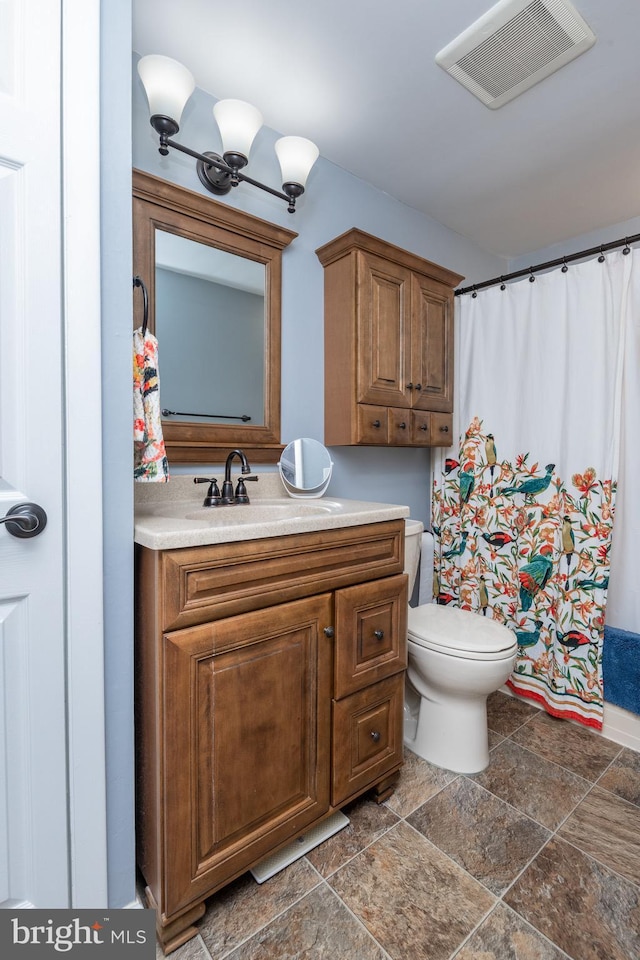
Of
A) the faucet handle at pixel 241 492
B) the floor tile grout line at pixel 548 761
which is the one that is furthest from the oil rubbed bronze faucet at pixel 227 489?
the floor tile grout line at pixel 548 761

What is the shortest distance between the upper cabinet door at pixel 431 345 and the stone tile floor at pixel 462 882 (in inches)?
59.8

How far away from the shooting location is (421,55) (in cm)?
143

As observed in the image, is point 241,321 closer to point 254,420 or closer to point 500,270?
point 254,420

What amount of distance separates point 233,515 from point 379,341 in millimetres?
962

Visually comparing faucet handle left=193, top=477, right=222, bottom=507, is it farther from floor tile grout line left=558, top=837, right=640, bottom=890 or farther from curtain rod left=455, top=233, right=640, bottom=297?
curtain rod left=455, top=233, right=640, bottom=297

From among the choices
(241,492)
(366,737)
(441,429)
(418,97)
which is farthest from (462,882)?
(418,97)

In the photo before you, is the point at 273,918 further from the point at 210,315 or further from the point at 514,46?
the point at 514,46

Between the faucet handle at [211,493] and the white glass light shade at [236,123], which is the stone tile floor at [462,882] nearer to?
the faucet handle at [211,493]

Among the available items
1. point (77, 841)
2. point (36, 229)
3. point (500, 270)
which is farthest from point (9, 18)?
point (500, 270)

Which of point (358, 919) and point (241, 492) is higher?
point (241, 492)

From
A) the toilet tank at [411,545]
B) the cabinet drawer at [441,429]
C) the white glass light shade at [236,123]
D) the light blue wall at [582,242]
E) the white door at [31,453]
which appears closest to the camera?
the white door at [31,453]

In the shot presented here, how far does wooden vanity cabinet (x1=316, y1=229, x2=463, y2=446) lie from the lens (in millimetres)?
1786

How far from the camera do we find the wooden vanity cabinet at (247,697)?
0.95 meters

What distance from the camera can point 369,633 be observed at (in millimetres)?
1340
